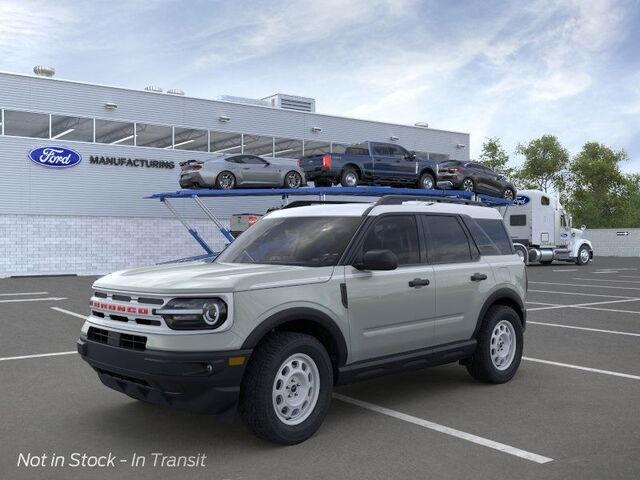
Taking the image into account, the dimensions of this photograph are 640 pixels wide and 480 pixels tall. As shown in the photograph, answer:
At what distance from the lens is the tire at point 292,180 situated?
25125mm

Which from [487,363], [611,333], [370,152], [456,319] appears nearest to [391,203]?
[456,319]

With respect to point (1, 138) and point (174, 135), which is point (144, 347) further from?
point (174, 135)

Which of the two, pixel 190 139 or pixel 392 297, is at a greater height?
pixel 190 139

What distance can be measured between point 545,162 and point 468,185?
47534 millimetres

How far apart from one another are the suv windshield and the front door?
0.19 meters

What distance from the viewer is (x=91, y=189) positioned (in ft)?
91.9

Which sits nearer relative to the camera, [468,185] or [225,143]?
[468,185]

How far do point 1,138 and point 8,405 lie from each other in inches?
906

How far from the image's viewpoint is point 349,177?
72.8 feet

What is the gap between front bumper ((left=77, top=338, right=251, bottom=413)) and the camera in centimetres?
437

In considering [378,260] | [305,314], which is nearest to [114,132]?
[378,260]

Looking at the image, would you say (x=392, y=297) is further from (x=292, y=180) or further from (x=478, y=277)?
(x=292, y=180)

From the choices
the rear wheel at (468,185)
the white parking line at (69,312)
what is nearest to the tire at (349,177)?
the rear wheel at (468,185)

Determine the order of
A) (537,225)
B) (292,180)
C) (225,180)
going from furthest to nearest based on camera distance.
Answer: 1. (537,225)
2. (292,180)
3. (225,180)
